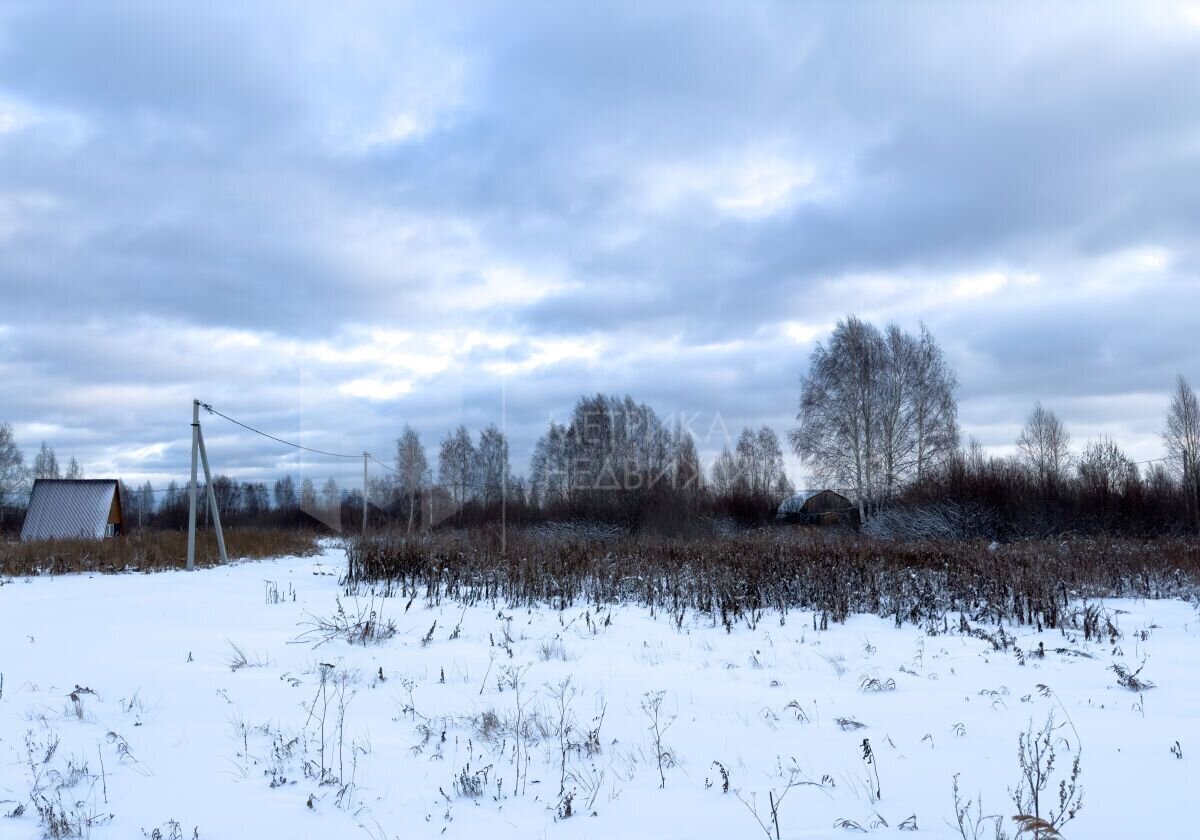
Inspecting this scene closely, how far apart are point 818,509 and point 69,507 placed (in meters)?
34.5

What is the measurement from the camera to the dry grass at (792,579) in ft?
30.6

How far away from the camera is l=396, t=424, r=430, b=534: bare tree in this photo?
5060 cm

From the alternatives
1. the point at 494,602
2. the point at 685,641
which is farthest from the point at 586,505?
the point at 685,641

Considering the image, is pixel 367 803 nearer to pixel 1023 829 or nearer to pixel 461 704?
pixel 461 704

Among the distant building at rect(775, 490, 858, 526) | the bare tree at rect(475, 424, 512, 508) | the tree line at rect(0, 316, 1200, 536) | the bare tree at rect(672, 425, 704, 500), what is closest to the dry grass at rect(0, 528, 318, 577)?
the tree line at rect(0, 316, 1200, 536)

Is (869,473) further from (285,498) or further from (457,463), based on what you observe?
(285,498)

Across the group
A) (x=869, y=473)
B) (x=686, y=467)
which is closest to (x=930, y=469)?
(x=869, y=473)

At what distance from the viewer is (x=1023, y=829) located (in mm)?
3037

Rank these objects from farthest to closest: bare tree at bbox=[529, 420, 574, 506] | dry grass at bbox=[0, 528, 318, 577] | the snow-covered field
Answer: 1. bare tree at bbox=[529, 420, 574, 506]
2. dry grass at bbox=[0, 528, 318, 577]
3. the snow-covered field

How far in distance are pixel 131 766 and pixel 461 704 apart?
6.71ft

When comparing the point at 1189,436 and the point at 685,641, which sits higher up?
the point at 1189,436

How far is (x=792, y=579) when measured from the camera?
34.9 feet

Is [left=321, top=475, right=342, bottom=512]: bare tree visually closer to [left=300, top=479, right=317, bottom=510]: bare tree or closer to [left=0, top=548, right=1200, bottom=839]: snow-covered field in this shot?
[left=300, top=479, right=317, bottom=510]: bare tree

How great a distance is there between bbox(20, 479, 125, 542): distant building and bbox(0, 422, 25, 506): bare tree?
1368 inches
